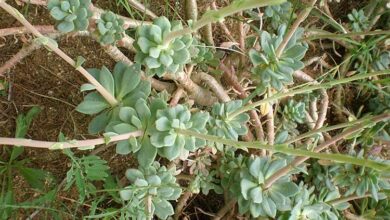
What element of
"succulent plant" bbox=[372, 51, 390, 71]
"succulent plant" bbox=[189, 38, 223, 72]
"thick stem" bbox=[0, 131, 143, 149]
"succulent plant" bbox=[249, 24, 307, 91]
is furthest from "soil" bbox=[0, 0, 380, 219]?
"succulent plant" bbox=[372, 51, 390, 71]

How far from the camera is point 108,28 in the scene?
0.91m

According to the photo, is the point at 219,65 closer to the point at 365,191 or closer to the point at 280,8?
the point at 280,8

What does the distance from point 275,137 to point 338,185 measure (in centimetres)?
23

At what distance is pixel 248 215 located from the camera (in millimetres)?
1183

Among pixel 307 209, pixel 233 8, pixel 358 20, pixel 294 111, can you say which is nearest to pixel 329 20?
pixel 358 20

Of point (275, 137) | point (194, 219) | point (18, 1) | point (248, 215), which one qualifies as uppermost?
point (18, 1)

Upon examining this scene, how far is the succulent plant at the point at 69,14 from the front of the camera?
86 cm

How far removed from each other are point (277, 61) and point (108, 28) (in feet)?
1.18

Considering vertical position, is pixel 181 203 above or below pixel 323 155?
below

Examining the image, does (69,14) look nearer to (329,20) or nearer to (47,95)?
(47,95)

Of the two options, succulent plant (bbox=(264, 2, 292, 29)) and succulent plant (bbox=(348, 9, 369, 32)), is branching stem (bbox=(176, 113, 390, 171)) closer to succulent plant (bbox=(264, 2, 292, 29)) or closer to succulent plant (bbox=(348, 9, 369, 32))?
succulent plant (bbox=(264, 2, 292, 29))

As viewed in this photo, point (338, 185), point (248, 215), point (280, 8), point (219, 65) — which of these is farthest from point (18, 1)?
point (338, 185)

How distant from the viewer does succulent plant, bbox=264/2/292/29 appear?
120 cm

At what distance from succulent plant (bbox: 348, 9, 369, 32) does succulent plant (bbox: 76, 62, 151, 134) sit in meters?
0.71
